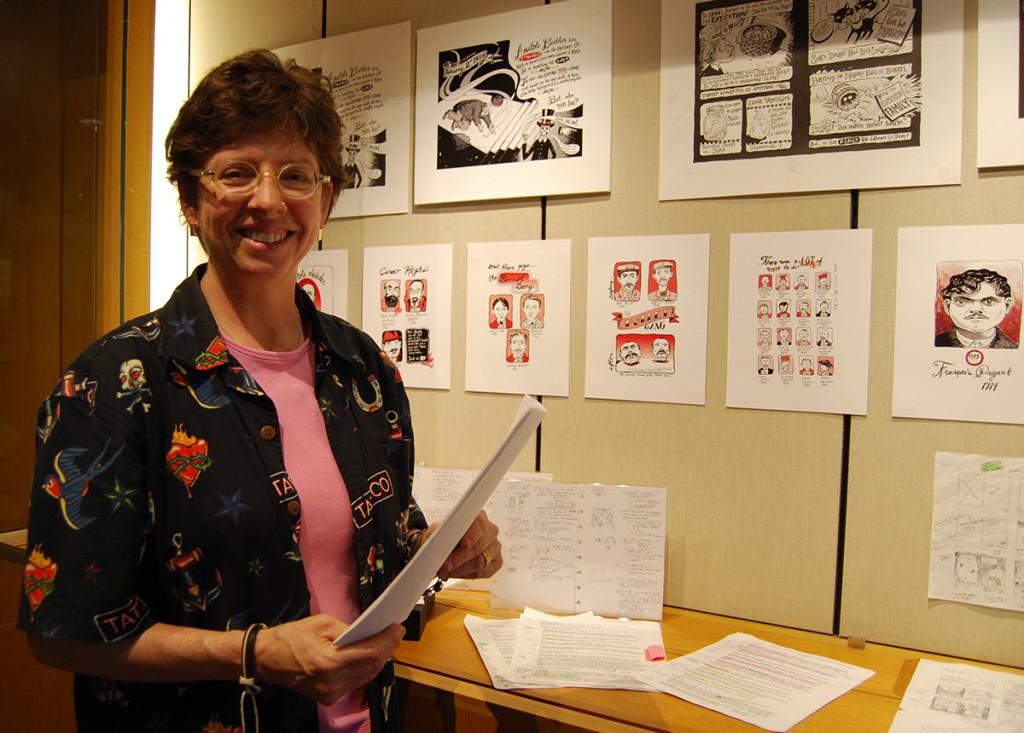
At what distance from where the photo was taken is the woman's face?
109cm

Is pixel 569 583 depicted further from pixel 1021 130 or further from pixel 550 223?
pixel 1021 130

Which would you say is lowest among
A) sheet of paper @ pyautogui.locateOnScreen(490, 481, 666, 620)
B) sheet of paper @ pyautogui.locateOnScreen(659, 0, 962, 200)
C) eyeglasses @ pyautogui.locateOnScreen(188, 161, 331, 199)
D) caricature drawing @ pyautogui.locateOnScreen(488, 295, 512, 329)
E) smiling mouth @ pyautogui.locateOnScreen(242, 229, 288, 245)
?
sheet of paper @ pyautogui.locateOnScreen(490, 481, 666, 620)

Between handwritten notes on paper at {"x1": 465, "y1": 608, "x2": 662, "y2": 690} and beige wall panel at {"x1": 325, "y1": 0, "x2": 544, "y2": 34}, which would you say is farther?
beige wall panel at {"x1": 325, "y1": 0, "x2": 544, "y2": 34}

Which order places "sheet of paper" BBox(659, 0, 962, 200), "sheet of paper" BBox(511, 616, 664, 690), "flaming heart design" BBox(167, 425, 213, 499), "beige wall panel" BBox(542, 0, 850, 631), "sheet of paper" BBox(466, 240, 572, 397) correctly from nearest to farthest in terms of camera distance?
"flaming heart design" BBox(167, 425, 213, 499), "sheet of paper" BBox(511, 616, 664, 690), "sheet of paper" BBox(659, 0, 962, 200), "beige wall panel" BBox(542, 0, 850, 631), "sheet of paper" BBox(466, 240, 572, 397)

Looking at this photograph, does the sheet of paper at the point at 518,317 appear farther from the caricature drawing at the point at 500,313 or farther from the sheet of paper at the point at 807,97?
the sheet of paper at the point at 807,97

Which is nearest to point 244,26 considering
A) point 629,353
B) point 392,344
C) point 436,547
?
point 392,344

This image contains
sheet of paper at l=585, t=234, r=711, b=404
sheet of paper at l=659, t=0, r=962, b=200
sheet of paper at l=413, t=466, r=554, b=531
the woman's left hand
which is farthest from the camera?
sheet of paper at l=413, t=466, r=554, b=531

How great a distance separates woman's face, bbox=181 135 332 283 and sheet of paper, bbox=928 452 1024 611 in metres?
1.39

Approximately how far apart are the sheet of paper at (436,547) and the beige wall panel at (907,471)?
3.25ft

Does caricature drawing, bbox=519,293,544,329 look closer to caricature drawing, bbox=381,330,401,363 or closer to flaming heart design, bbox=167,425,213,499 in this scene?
caricature drawing, bbox=381,330,401,363

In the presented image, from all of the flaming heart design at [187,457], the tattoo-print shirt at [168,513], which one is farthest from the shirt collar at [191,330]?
the flaming heart design at [187,457]

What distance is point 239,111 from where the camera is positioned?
108 cm

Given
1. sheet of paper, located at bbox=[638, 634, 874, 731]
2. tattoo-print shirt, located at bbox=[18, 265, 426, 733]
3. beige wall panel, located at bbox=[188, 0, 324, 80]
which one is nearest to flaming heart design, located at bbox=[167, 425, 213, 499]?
tattoo-print shirt, located at bbox=[18, 265, 426, 733]

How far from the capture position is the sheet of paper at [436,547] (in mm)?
857
